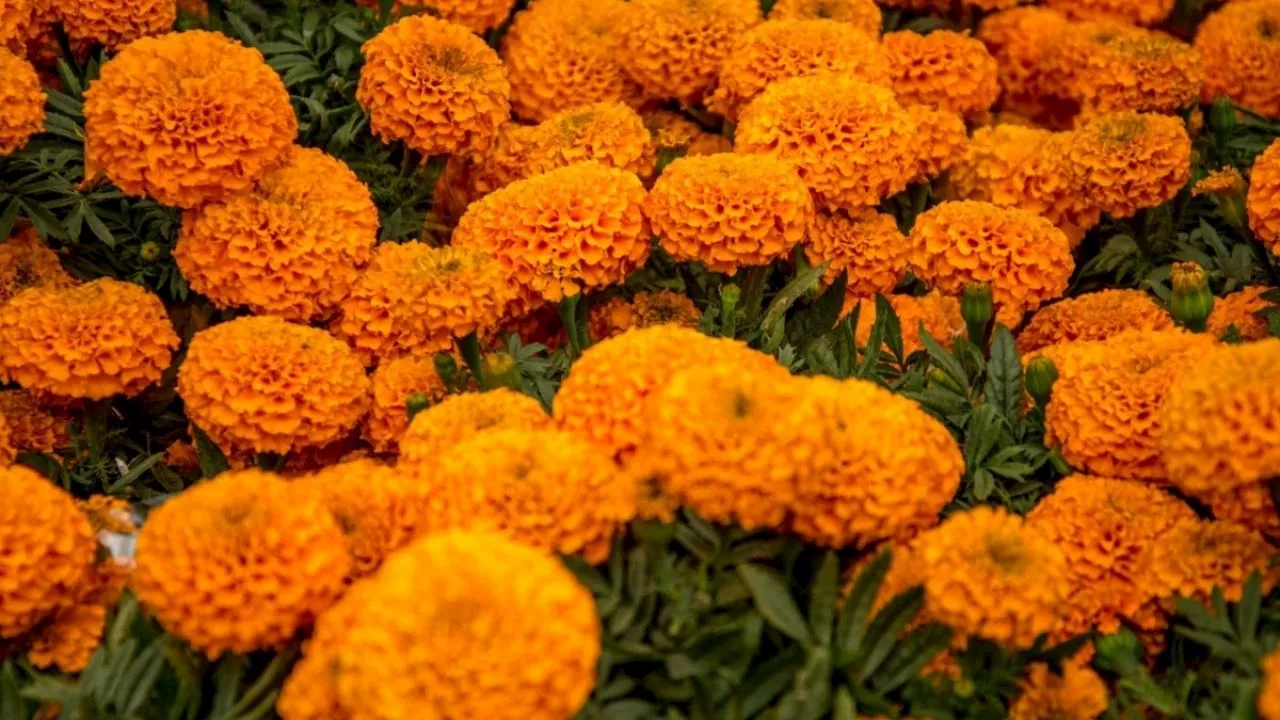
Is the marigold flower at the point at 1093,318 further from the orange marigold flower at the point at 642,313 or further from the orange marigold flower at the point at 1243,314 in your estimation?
the orange marigold flower at the point at 642,313

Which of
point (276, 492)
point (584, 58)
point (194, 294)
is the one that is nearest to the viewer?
point (276, 492)

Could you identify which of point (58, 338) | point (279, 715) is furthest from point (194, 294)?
point (279, 715)

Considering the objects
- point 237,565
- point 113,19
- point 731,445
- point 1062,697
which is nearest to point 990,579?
point 1062,697

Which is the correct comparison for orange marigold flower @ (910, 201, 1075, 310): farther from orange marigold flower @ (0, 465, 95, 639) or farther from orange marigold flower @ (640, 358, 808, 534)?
orange marigold flower @ (0, 465, 95, 639)

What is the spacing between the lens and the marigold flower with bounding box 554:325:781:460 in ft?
6.15

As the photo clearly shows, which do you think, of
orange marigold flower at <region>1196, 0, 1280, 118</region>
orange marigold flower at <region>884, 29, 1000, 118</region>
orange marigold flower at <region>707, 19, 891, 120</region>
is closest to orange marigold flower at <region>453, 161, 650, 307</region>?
orange marigold flower at <region>707, 19, 891, 120</region>

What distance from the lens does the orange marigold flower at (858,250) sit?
2.74m

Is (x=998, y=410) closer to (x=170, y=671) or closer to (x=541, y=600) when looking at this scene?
(x=541, y=600)

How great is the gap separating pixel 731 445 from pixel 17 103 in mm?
1512

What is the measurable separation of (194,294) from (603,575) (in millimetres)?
1312

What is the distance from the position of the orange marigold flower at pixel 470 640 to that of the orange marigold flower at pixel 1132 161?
1.63 m

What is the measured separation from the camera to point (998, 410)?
2.30 metres

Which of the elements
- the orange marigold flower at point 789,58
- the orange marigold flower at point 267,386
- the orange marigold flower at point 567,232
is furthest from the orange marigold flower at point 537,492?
the orange marigold flower at point 789,58

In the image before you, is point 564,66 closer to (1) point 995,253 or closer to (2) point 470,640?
(1) point 995,253
